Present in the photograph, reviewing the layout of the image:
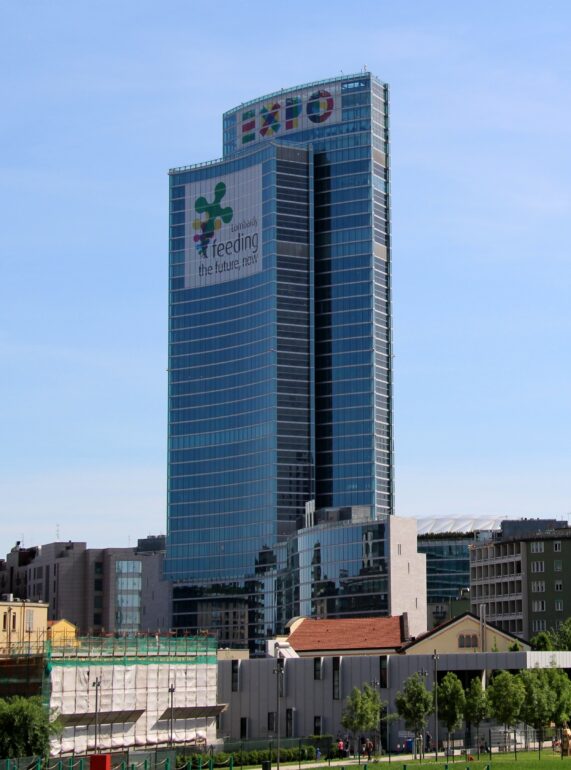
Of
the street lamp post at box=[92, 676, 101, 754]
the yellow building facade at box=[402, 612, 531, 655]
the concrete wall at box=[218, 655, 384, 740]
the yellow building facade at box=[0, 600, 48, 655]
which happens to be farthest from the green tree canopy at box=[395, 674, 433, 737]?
the yellow building facade at box=[0, 600, 48, 655]

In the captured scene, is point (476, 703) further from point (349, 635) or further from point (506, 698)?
point (349, 635)

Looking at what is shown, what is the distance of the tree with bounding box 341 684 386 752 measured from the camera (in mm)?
124500

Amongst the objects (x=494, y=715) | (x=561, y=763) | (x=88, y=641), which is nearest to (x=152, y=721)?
(x=88, y=641)

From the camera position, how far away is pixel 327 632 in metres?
157

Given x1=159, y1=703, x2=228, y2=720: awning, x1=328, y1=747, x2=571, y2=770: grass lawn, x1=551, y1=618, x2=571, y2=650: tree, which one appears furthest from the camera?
x1=551, y1=618, x2=571, y2=650: tree

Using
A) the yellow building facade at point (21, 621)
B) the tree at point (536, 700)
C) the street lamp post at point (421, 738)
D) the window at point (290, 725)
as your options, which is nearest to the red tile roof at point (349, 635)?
the window at point (290, 725)

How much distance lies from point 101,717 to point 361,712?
21553mm

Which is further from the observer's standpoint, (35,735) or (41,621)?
(41,621)

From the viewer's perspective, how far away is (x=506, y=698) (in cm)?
12069

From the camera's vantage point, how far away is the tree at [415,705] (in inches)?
Answer: 4820

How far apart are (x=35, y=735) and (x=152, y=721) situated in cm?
2404

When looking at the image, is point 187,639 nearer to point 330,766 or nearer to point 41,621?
point 330,766

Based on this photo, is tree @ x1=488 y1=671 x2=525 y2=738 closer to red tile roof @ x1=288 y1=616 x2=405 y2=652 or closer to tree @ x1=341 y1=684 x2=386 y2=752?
tree @ x1=341 y1=684 x2=386 y2=752

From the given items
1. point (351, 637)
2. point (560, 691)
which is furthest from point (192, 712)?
point (560, 691)
